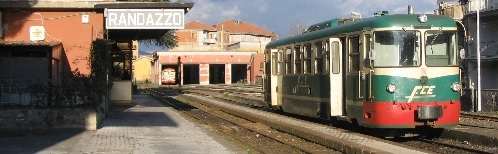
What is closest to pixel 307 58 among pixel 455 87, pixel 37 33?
pixel 455 87

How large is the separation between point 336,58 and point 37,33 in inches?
360

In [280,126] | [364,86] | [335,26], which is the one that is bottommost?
[280,126]

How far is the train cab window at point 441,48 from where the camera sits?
602 inches

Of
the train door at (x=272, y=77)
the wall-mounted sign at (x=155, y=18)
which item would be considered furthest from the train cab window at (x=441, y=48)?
the train door at (x=272, y=77)

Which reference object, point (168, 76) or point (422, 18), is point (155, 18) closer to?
point (422, 18)

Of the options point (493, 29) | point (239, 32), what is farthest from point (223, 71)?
point (493, 29)

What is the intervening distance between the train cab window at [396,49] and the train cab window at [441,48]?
0.32 metres

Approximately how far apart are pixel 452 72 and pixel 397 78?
139 cm

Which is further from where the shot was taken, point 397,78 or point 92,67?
point 92,67

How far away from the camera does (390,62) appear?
1502 centimetres

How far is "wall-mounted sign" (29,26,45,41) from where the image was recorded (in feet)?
66.3

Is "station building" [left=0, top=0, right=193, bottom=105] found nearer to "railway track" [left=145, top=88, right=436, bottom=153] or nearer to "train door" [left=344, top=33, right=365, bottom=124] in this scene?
"railway track" [left=145, top=88, right=436, bottom=153]

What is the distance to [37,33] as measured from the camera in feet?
66.5

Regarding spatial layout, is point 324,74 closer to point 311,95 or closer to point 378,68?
point 311,95
